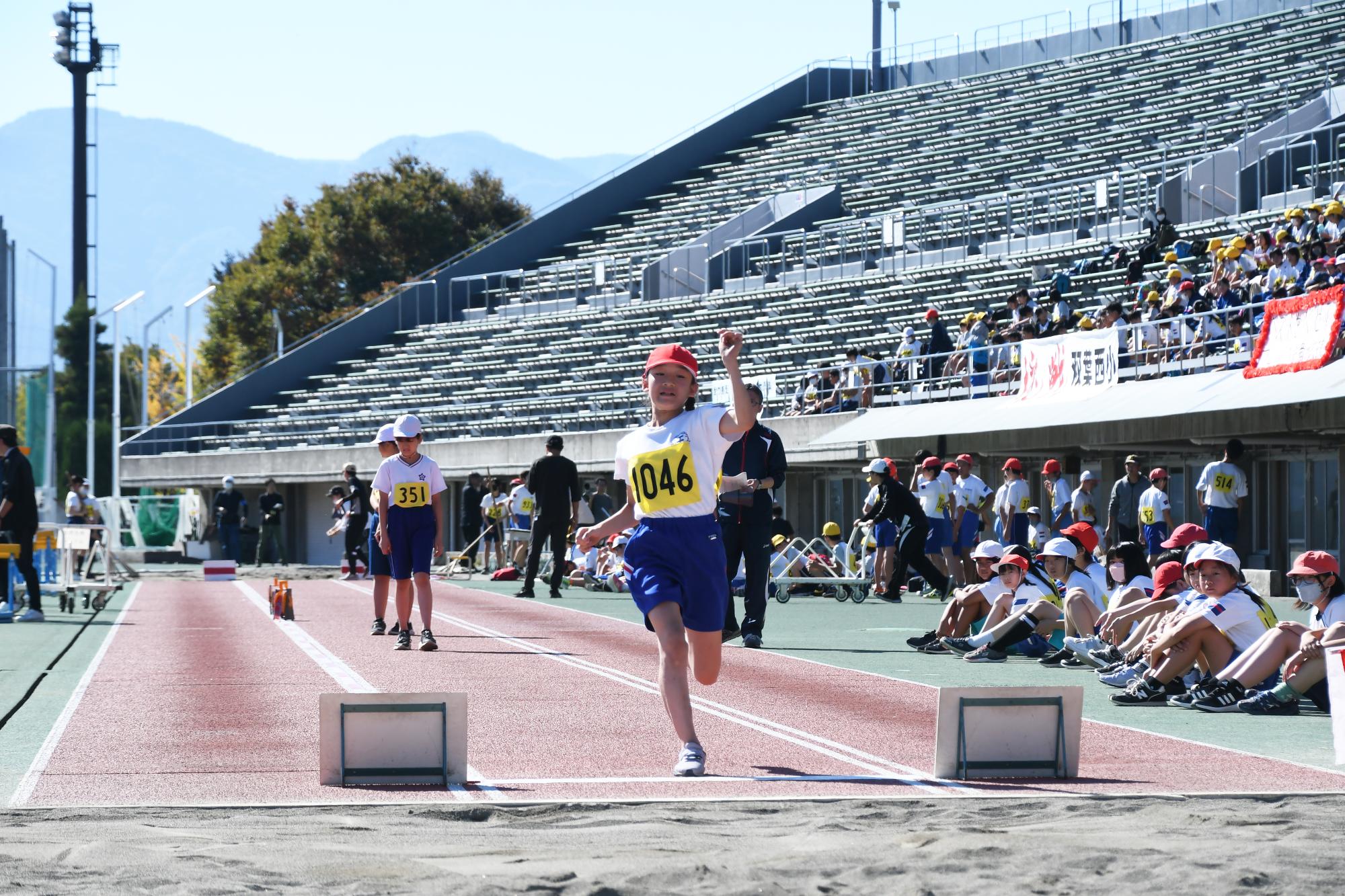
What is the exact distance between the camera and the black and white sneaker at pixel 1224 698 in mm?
11211

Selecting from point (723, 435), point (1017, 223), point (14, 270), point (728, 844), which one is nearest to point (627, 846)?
point (728, 844)

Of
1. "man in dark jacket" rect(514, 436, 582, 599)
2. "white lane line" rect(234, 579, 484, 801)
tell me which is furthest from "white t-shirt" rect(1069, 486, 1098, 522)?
"white lane line" rect(234, 579, 484, 801)

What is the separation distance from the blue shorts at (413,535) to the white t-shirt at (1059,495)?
35.8 ft

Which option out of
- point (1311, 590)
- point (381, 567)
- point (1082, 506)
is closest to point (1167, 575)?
point (1311, 590)

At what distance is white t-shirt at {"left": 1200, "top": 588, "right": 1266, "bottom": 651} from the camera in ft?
37.0

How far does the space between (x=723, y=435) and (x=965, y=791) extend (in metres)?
1.87

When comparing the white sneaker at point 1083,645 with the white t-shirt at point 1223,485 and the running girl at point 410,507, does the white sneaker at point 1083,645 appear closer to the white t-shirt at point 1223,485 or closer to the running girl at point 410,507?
the running girl at point 410,507

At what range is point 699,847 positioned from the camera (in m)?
6.66

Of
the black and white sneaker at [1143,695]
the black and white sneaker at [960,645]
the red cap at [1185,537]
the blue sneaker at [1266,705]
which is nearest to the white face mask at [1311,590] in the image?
the blue sneaker at [1266,705]

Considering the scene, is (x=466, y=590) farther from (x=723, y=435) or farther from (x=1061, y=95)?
(x=1061, y=95)

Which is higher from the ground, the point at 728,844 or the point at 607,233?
the point at 607,233

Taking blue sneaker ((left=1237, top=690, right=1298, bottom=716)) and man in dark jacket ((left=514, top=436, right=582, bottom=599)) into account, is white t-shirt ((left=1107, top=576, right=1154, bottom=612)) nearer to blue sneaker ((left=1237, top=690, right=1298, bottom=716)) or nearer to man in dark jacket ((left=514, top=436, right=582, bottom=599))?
blue sneaker ((left=1237, top=690, right=1298, bottom=716))

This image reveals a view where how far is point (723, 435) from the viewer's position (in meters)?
8.61

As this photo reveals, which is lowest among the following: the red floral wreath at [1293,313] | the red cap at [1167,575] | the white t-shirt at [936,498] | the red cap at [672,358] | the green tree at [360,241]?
the red cap at [1167,575]
